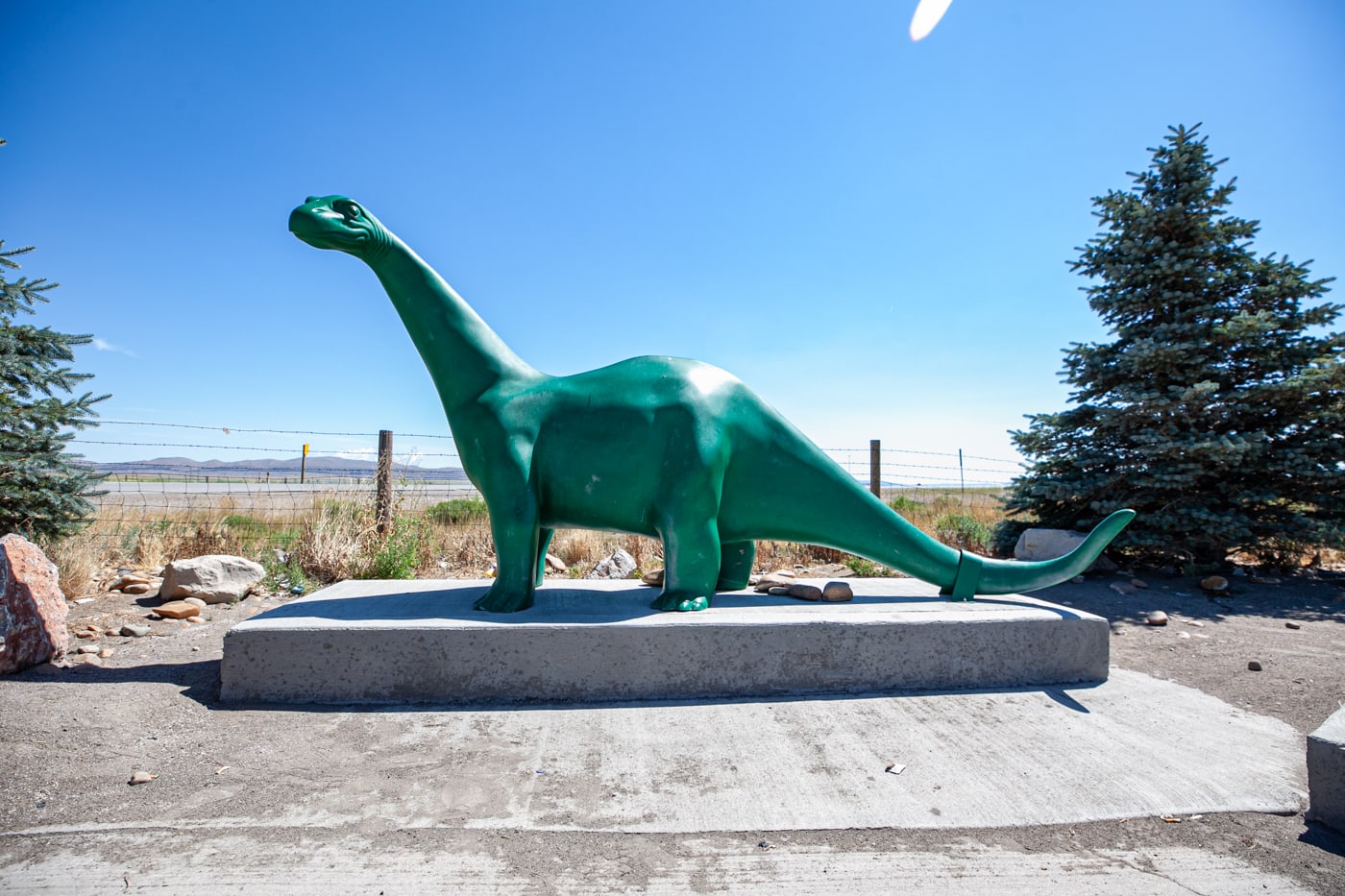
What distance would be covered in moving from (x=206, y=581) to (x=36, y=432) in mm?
1850

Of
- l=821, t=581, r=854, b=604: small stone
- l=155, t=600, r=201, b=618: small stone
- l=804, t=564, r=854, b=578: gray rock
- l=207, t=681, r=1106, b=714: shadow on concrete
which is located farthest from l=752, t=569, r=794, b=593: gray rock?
l=155, t=600, r=201, b=618: small stone

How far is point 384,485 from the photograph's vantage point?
7625 millimetres

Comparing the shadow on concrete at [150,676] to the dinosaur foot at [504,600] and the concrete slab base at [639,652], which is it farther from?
the dinosaur foot at [504,600]

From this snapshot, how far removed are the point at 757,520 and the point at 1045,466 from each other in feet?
17.9

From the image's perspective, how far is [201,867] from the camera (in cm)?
187

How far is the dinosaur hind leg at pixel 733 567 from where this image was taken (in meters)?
4.46

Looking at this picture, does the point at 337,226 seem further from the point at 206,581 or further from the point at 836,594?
the point at 206,581

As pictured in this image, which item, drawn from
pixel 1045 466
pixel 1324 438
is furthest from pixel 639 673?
pixel 1324 438

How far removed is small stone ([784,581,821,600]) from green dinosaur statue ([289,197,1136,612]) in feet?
1.18

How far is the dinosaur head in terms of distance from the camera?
3.49 meters

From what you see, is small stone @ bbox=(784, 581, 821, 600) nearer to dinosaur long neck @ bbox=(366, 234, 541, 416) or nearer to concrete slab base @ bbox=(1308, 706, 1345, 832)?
dinosaur long neck @ bbox=(366, 234, 541, 416)

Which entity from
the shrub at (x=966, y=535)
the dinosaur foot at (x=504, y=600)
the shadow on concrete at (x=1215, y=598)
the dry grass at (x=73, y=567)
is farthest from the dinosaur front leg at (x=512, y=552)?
the shrub at (x=966, y=535)

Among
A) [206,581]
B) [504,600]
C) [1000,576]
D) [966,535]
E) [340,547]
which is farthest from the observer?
[966,535]

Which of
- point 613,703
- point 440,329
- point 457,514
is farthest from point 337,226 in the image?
point 457,514
